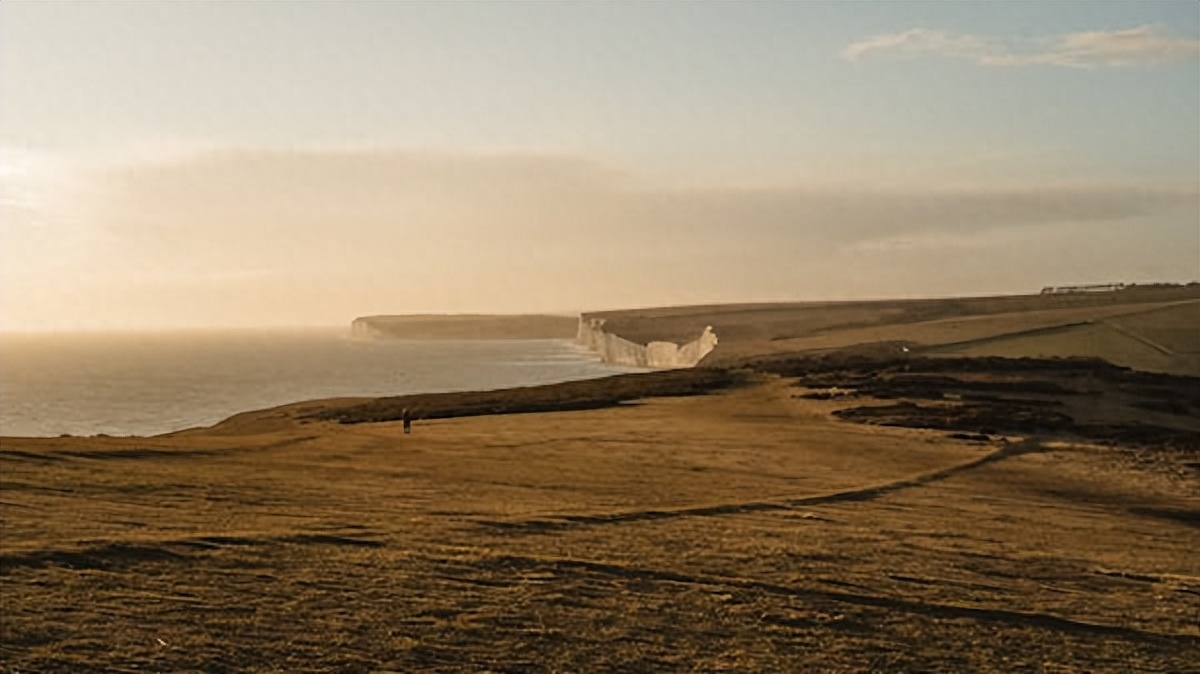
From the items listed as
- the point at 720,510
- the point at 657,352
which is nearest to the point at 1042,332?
the point at 657,352

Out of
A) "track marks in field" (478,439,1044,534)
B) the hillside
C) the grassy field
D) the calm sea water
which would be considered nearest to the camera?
the grassy field

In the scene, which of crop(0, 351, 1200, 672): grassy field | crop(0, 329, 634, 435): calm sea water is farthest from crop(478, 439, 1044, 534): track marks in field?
crop(0, 329, 634, 435): calm sea water

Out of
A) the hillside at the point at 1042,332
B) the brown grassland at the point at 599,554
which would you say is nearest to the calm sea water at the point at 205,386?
the hillside at the point at 1042,332

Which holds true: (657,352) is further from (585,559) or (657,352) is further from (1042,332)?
(585,559)

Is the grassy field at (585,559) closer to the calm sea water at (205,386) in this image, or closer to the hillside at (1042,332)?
the hillside at (1042,332)

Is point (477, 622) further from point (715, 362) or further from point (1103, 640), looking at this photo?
point (715, 362)

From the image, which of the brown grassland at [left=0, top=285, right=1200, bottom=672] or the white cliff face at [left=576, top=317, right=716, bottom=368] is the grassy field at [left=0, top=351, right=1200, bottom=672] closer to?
the brown grassland at [left=0, top=285, right=1200, bottom=672]

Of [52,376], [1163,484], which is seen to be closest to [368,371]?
[52,376]
